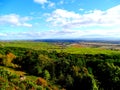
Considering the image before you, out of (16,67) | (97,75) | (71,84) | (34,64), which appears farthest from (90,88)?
(16,67)

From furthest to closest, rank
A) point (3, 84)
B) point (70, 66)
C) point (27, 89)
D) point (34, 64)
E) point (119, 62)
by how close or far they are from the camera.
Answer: point (119, 62), point (34, 64), point (70, 66), point (27, 89), point (3, 84)

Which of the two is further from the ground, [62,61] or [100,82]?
[62,61]

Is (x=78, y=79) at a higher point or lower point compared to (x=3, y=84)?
lower

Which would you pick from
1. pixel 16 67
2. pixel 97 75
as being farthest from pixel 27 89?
pixel 16 67

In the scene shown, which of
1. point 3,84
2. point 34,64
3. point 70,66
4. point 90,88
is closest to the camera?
point 3,84

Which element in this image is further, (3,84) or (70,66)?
(70,66)

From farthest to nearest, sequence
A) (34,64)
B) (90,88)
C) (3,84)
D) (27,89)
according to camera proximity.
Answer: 1. (34,64)
2. (90,88)
3. (27,89)
4. (3,84)

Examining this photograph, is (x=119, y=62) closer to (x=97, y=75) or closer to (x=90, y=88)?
(x=97, y=75)

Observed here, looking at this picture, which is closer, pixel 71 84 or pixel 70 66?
pixel 71 84

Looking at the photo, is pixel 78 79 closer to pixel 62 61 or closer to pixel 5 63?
pixel 62 61
